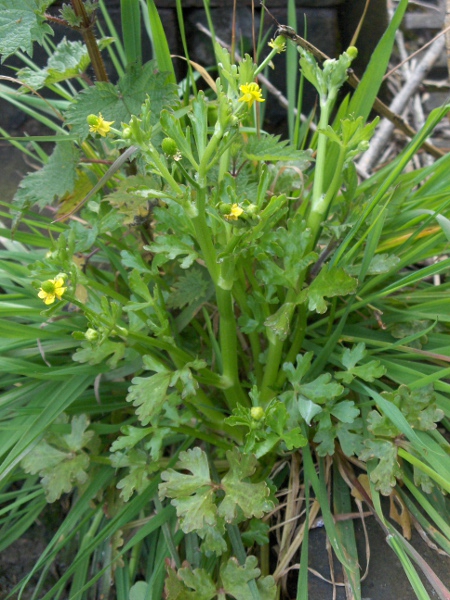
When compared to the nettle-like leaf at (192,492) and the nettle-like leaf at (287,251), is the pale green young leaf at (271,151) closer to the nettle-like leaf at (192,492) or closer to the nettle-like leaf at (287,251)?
the nettle-like leaf at (287,251)

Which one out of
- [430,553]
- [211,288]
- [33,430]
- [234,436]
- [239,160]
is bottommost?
[430,553]

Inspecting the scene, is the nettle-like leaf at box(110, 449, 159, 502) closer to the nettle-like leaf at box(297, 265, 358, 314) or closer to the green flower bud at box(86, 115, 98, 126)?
the nettle-like leaf at box(297, 265, 358, 314)

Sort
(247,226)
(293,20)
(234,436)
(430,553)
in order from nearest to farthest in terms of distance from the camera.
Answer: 1. (247,226)
2. (430,553)
3. (234,436)
4. (293,20)

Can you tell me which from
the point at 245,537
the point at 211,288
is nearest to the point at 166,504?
the point at 245,537

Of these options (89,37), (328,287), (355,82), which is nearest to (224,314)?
(328,287)

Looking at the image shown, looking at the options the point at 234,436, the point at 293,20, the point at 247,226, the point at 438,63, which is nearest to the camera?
the point at 247,226

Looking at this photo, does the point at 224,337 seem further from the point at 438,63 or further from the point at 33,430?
the point at 438,63

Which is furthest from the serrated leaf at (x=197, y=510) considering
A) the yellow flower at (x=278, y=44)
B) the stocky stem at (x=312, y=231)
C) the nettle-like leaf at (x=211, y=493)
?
the yellow flower at (x=278, y=44)

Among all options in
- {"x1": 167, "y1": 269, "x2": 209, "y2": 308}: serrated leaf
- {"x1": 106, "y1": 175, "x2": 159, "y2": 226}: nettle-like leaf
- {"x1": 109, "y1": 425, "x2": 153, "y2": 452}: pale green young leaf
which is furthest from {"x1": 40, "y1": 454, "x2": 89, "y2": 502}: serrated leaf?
{"x1": 106, "y1": 175, "x2": 159, "y2": 226}: nettle-like leaf
